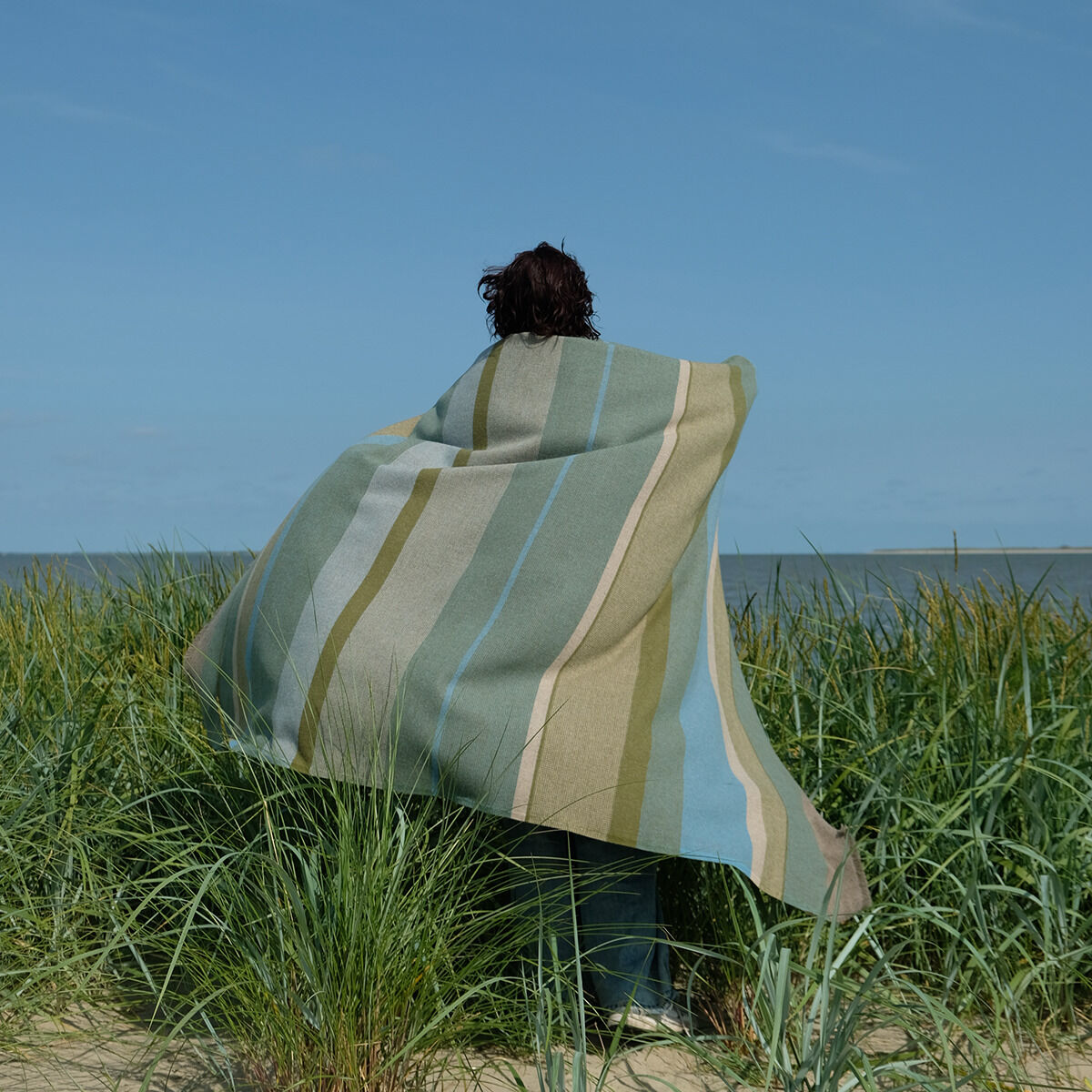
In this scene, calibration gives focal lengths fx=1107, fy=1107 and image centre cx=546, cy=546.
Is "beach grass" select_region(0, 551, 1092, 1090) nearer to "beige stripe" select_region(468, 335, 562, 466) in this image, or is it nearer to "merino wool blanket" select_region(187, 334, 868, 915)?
"merino wool blanket" select_region(187, 334, 868, 915)

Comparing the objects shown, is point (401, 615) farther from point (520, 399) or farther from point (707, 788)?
point (707, 788)

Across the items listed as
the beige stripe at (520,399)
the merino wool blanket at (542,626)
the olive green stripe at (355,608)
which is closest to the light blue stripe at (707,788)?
the merino wool blanket at (542,626)

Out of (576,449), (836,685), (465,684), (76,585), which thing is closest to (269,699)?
(465,684)

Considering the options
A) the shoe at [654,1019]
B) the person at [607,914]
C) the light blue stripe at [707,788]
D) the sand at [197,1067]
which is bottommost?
the sand at [197,1067]

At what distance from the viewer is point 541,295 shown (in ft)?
7.77

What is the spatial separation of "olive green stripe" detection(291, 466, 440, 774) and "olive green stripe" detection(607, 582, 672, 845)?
0.54m

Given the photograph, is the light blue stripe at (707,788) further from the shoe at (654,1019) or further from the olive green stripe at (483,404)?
the olive green stripe at (483,404)

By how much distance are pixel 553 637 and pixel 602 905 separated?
530 mm

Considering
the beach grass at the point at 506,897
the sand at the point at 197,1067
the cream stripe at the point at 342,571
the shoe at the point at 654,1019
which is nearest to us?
the beach grass at the point at 506,897

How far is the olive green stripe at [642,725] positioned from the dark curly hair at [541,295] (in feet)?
2.05

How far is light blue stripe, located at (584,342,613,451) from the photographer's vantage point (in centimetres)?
229

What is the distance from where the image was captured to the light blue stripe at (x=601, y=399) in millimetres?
2293

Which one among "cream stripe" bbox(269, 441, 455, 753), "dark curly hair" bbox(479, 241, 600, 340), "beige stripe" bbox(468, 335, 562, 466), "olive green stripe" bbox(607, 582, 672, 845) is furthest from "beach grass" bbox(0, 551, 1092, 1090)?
"dark curly hair" bbox(479, 241, 600, 340)

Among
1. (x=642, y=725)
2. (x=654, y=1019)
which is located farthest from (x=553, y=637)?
(x=654, y=1019)
